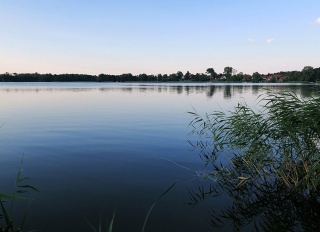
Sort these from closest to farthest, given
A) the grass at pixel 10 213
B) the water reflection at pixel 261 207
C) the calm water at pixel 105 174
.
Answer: the grass at pixel 10 213 < the water reflection at pixel 261 207 < the calm water at pixel 105 174


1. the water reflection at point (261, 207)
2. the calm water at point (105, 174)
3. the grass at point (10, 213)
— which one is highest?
the grass at point (10, 213)

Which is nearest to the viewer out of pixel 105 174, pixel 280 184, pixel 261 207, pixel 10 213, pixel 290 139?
pixel 10 213

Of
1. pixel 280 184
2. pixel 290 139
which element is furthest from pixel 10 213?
pixel 290 139

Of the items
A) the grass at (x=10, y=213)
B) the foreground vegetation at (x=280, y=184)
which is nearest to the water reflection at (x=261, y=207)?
the foreground vegetation at (x=280, y=184)

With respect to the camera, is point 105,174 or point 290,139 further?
point 105,174

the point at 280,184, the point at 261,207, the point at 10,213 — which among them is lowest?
the point at 261,207

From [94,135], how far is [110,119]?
7.54 m

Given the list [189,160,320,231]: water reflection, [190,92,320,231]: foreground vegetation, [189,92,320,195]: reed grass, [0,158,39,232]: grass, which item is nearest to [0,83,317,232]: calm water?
[0,158,39,232]: grass

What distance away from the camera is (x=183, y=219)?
7398mm

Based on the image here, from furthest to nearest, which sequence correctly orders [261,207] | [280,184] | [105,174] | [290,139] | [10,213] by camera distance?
[105,174]
[280,184]
[290,139]
[261,207]
[10,213]

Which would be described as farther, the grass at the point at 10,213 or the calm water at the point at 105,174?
the calm water at the point at 105,174

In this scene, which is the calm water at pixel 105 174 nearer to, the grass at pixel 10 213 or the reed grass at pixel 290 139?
the grass at pixel 10 213

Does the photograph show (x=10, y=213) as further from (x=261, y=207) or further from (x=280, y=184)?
(x=280, y=184)

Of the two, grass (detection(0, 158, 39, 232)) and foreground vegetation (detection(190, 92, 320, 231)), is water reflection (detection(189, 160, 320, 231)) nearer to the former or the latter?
foreground vegetation (detection(190, 92, 320, 231))
